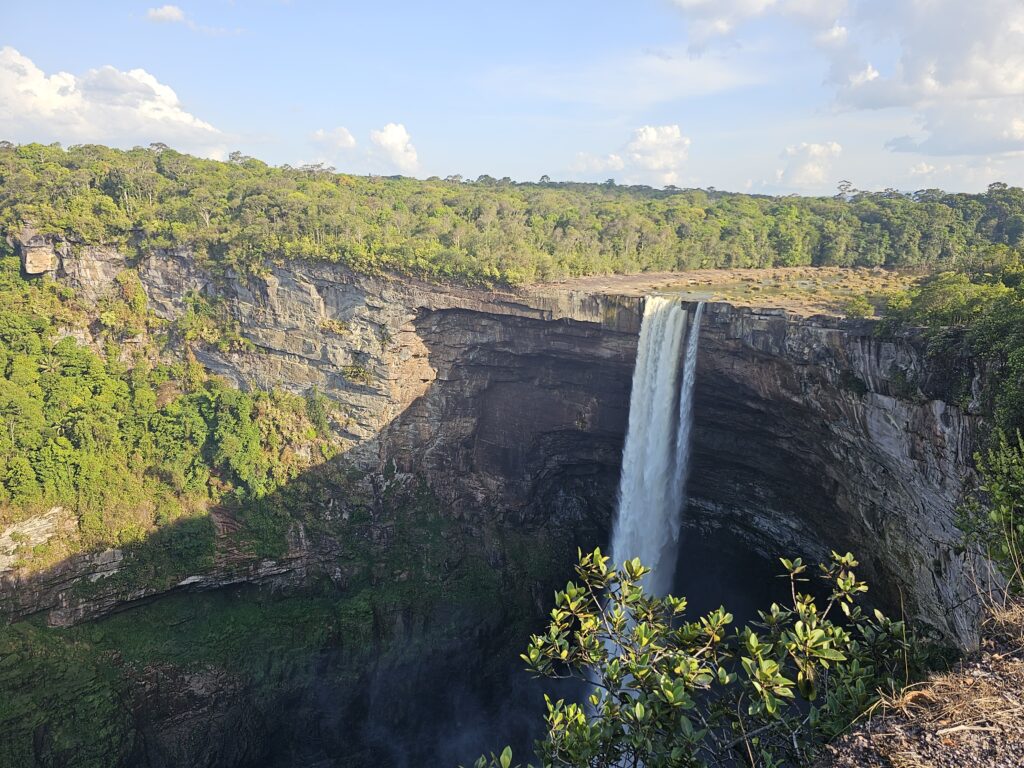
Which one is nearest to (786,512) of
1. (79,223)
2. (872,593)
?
(872,593)

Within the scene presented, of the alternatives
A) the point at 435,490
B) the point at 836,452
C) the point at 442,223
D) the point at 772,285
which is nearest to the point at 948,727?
the point at 836,452

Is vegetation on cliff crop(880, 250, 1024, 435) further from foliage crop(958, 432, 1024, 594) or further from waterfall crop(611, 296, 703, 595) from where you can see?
waterfall crop(611, 296, 703, 595)

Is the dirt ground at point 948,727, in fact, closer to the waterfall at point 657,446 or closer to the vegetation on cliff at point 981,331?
the vegetation on cliff at point 981,331

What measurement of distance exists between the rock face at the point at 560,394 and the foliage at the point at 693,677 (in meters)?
11.6

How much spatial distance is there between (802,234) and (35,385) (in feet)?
131

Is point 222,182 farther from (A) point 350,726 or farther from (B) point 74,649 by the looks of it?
(A) point 350,726

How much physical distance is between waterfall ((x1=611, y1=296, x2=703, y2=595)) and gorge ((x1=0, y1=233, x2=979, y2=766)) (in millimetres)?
519

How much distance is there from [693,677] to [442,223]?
30666 millimetres

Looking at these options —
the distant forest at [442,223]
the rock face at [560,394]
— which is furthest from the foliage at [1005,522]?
the distant forest at [442,223]

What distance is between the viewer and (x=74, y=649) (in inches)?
910

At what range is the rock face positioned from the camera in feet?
61.9

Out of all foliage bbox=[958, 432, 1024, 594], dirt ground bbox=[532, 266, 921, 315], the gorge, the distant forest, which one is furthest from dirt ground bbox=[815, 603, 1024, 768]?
the distant forest

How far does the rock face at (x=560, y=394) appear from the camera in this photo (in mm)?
18859

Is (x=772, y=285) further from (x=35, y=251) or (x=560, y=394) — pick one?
(x=35, y=251)
